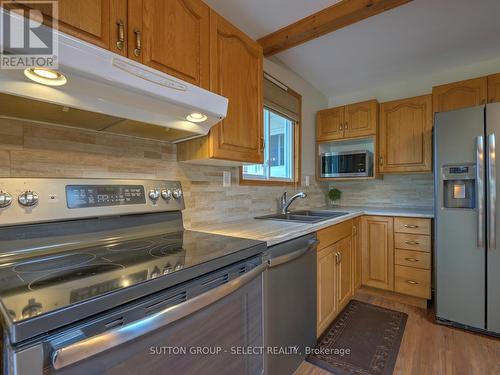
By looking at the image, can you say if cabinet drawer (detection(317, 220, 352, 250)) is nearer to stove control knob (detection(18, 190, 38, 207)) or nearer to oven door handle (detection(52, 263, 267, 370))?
oven door handle (detection(52, 263, 267, 370))

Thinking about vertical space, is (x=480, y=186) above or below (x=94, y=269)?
above

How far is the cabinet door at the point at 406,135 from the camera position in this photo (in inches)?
101

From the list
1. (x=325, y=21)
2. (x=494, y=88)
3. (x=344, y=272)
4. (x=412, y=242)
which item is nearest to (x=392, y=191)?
(x=412, y=242)

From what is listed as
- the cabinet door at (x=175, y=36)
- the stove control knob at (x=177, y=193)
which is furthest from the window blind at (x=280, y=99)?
the stove control knob at (x=177, y=193)

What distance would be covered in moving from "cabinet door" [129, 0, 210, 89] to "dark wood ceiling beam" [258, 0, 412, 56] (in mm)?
813

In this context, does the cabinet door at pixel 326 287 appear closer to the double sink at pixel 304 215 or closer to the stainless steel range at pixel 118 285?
the double sink at pixel 304 215

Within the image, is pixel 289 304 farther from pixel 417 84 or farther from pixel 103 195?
pixel 417 84

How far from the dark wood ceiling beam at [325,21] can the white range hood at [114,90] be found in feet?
3.63

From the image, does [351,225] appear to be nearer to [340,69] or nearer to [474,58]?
[340,69]

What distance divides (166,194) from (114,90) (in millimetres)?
591

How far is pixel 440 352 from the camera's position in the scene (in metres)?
1.68

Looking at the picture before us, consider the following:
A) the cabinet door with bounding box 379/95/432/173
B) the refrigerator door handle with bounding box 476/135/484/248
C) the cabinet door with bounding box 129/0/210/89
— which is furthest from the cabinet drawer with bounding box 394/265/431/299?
the cabinet door with bounding box 129/0/210/89

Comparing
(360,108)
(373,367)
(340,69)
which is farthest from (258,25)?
(373,367)

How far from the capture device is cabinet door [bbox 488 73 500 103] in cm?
222
